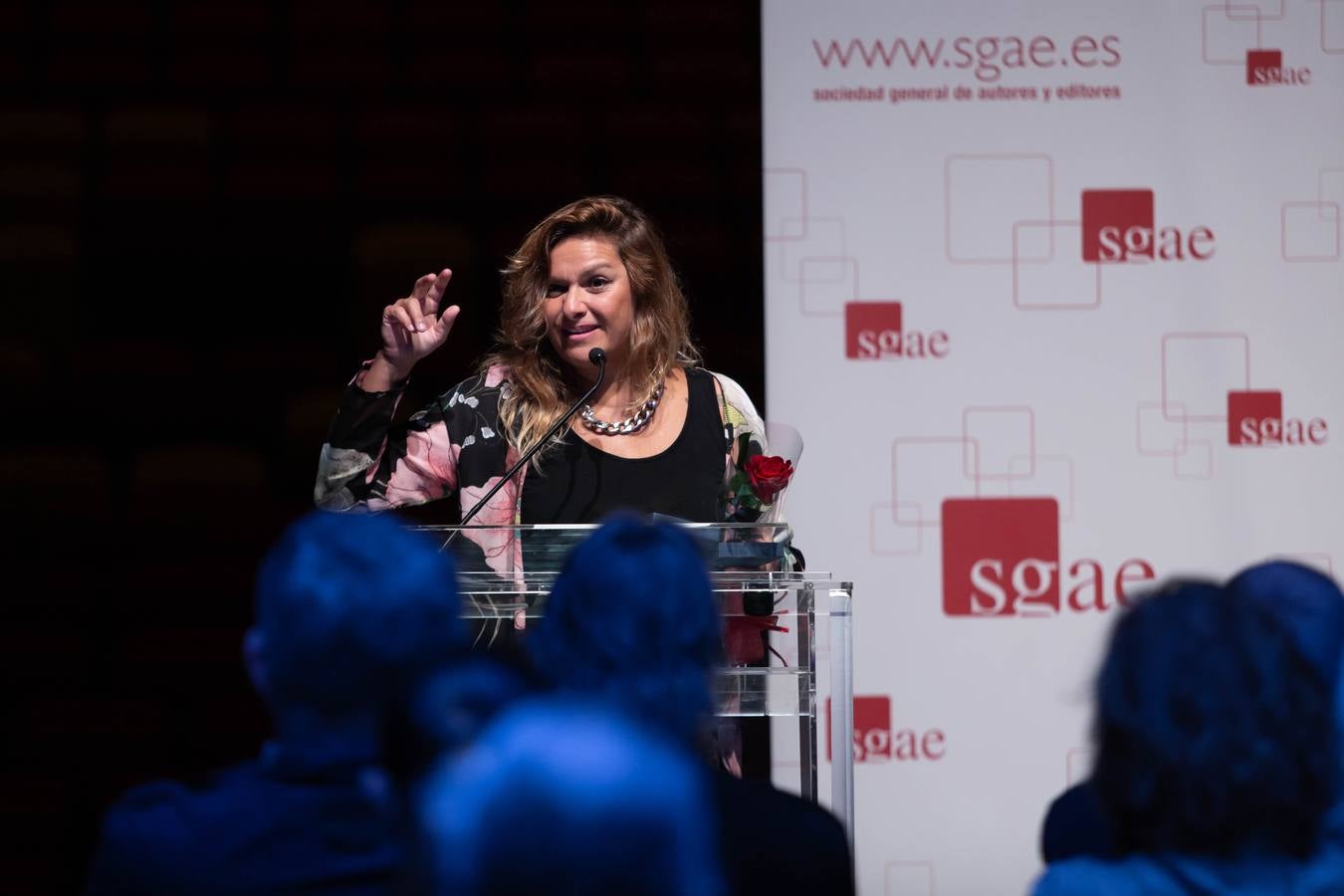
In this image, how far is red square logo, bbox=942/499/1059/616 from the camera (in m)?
3.79

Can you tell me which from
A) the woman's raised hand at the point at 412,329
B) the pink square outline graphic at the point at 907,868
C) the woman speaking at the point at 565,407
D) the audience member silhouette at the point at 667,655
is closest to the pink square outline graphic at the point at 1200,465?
the pink square outline graphic at the point at 907,868

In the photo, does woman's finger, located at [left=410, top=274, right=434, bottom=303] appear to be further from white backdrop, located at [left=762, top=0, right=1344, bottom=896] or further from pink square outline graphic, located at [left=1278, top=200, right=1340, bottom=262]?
pink square outline graphic, located at [left=1278, top=200, right=1340, bottom=262]

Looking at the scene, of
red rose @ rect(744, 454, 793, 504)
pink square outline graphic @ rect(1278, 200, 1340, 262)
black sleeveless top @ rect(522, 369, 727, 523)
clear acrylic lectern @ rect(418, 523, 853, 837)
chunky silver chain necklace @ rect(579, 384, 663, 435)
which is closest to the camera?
clear acrylic lectern @ rect(418, 523, 853, 837)

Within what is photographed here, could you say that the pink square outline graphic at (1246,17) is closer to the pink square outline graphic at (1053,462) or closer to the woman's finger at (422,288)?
the pink square outline graphic at (1053,462)

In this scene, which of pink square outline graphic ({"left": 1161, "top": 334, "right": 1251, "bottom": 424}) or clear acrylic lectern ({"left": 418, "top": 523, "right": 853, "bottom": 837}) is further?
pink square outline graphic ({"left": 1161, "top": 334, "right": 1251, "bottom": 424})

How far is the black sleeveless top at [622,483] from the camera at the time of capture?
103 inches

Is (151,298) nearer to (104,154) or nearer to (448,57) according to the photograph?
(104,154)

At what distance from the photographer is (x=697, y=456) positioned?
271 cm

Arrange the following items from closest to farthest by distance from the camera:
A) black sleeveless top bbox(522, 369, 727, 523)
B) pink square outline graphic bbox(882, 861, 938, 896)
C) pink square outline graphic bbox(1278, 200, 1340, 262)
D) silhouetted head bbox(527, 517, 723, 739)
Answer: silhouetted head bbox(527, 517, 723, 739) → black sleeveless top bbox(522, 369, 727, 523) → pink square outline graphic bbox(882, 861, 938, 896) → pink square outline graphic bbox(1278, 200, 1340, 262)

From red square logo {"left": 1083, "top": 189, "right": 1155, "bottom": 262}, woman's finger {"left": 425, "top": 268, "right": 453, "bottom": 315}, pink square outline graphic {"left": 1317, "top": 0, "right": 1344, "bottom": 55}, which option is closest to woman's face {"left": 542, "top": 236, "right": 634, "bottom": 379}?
woman's finger {"left": 425, "top": 268, "right": 453, "bottom": 315}

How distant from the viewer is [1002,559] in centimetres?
379

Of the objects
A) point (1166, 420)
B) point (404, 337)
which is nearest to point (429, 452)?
point (404, 337)

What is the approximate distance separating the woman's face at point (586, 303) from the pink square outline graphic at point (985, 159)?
128 centimetres

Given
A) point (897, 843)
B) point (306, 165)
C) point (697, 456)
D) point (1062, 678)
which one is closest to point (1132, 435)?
point (1062, 678)
